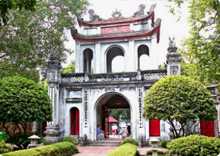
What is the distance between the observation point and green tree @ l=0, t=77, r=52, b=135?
9898mm

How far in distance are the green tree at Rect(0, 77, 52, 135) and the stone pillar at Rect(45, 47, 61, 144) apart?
11.0 ft

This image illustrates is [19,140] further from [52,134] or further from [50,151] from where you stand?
[52,134]

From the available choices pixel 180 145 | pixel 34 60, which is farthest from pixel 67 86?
pixel 180 145

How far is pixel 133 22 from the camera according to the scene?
19.1 m

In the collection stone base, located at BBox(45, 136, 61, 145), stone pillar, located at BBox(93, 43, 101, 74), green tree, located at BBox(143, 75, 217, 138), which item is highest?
stone pillar, located at BBox(93, 43, 101, 74)

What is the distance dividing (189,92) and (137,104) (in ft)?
17.0

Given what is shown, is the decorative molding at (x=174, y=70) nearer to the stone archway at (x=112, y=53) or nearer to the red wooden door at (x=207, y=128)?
the red wooden door at (x=207, y=128)

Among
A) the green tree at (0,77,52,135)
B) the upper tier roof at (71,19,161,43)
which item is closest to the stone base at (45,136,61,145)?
the green tree at (0,77,52,135)

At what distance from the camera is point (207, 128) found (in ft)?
49.0

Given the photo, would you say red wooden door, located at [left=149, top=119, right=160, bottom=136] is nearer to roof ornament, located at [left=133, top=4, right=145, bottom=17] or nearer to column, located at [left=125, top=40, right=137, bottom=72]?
column, located at [left=125, top=40, right=137, bottom=72]

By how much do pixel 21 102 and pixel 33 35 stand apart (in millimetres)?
6039

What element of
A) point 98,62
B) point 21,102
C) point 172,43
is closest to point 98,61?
point 98,62

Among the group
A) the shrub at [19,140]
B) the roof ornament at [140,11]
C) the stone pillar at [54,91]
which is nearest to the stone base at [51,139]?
the stone pillar at [54,91]

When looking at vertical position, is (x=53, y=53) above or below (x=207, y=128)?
above
